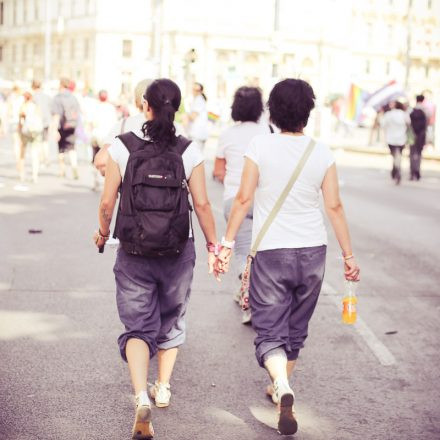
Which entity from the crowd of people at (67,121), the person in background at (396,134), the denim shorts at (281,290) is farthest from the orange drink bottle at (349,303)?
the person in background at (396,134)

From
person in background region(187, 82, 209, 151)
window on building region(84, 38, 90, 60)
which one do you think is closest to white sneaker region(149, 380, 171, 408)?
person in background region(187, 82, 209, 151)

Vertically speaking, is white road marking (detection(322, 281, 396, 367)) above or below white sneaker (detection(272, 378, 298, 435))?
below

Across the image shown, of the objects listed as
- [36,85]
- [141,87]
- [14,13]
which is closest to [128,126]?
[141,87]

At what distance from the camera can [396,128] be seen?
21.6m

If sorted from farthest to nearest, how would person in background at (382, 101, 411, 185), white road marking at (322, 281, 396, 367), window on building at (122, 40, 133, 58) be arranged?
window on building at (122, 40, 133, 58) < person in background at (382, 101, 411, 185) < white road marking at (322, 281, 396, 367)

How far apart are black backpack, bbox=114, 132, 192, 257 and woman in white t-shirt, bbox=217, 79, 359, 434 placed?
0.34 metres

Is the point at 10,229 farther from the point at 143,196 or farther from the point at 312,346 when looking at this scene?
the point at 143,196

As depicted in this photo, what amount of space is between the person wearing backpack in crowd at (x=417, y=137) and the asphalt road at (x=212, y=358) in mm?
11038

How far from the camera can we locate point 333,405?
18.0 feet

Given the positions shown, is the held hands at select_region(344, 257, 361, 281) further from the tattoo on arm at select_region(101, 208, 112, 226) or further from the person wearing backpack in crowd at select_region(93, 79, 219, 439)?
the tattoo on arm at select_region(101, 208, 112, 226)

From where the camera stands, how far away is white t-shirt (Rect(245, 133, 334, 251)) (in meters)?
4.93

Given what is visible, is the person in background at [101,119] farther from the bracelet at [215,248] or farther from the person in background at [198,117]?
the bracelet at [215,248]

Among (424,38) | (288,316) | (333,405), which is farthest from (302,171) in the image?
(424,38)

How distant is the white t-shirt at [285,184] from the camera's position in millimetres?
4934
